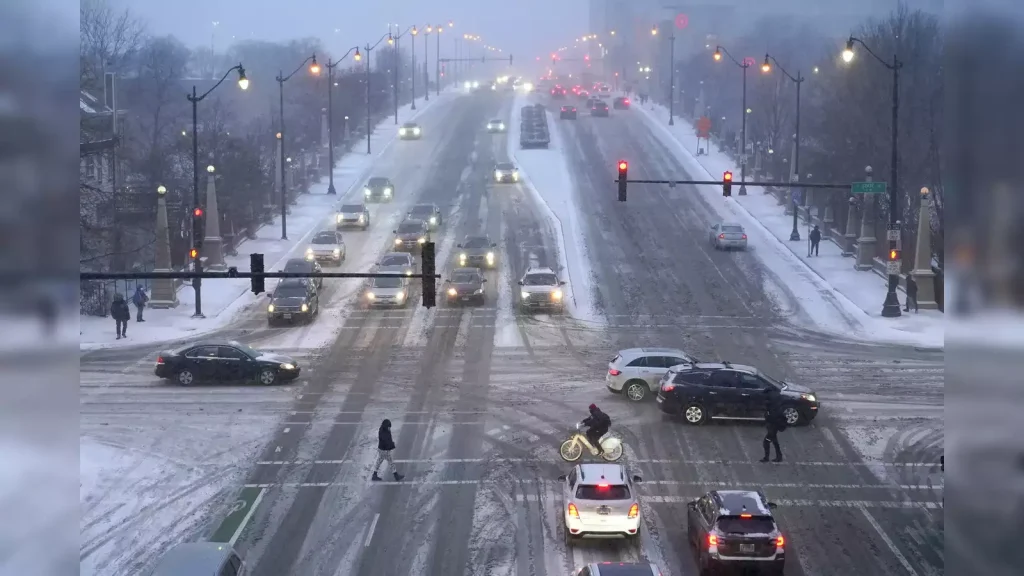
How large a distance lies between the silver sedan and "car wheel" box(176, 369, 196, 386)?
26414 millimetres

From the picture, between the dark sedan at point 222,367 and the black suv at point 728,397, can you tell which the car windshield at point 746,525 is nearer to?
the black suv at point 728,397

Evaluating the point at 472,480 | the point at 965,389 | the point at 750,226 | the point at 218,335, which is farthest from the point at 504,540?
the point at 750,226

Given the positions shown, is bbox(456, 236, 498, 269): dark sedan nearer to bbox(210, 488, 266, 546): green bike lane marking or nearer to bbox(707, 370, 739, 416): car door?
bbox(707, 370, 739, 416): car door

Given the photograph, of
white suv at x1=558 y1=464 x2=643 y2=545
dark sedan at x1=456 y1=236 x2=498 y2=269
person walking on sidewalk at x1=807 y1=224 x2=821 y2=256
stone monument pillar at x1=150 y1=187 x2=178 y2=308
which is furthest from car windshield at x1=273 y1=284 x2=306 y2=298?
person walking on sidewalk at x1=807 y1=224 x2=821 y2=256

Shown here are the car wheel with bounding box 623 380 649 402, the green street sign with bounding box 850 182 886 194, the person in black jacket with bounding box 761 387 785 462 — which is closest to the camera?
the person in black jacket with bounding box 761 387 785 462

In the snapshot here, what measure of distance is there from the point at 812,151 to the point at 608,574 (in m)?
56.3

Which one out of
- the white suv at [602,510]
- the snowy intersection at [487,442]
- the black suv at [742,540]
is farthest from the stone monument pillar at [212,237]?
the black suv at [742,540]

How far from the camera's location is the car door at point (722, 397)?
2492 centimetres

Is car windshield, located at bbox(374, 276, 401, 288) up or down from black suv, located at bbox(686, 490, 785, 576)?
up

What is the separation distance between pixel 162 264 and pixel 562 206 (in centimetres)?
2557

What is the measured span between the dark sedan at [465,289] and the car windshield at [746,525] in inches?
956

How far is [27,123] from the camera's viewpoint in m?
5.41

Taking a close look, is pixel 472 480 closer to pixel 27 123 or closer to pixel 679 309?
pixel 27 123

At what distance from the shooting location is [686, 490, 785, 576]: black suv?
51.6 ft
